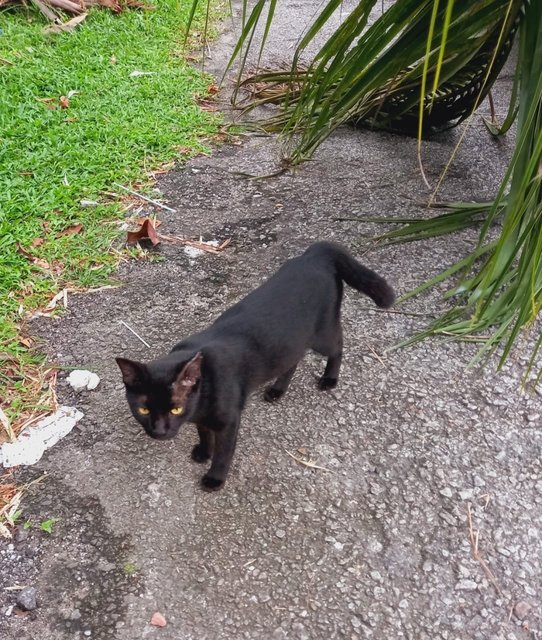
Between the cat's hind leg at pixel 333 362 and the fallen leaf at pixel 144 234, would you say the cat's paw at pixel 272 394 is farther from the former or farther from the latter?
the fallen leaf at pixel 144 234

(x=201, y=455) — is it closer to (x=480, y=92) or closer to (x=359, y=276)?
(x=359, y=276)

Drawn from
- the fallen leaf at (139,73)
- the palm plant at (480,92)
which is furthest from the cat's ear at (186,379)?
the fallen leaf at (139,73)

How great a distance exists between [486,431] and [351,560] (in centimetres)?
72

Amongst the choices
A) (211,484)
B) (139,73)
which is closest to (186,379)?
(211,484)

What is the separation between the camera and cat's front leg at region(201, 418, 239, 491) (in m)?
2.13

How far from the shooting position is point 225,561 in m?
1.97

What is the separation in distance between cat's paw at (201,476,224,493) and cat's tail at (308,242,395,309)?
84 centimetres

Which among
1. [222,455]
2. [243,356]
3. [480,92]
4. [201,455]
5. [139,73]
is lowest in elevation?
[201,455]

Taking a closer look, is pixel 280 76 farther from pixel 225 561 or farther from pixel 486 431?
pixel 225 561

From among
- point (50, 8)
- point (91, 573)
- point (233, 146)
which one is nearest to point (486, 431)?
point (91, 573)

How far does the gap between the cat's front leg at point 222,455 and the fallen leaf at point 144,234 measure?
4.47ft

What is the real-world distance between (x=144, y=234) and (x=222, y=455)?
57.5 inches

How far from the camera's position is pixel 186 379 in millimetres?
1961

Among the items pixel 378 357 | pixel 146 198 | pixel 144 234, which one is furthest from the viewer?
pixel 146 198
